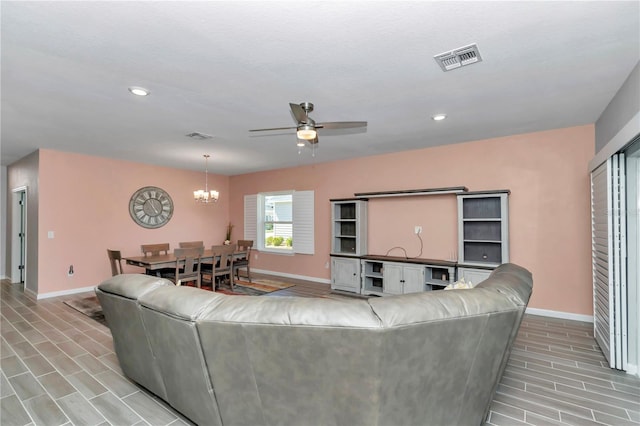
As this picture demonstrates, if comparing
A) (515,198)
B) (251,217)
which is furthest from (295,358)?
(251,217)

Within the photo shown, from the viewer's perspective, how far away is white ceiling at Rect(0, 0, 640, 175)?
182 cm

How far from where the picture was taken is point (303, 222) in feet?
22.7

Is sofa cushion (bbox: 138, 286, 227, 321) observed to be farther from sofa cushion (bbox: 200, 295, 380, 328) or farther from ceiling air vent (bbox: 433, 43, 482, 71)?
ceiling air vent (bbox: 433, 43, 482, 71)

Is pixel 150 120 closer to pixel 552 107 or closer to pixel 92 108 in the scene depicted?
pixel 92 108

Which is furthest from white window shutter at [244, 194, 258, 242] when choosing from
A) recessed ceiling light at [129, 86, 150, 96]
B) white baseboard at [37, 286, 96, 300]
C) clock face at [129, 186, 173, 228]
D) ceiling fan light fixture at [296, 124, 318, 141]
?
ceiling fan light fixture at [296, 124, 318, 141]

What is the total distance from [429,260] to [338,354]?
3805mm

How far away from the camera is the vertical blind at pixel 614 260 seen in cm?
277

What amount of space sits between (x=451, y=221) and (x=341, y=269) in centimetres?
212

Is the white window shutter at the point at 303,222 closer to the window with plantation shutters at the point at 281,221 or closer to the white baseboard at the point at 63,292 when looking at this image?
the window with plantation shutters at the point at 281,221

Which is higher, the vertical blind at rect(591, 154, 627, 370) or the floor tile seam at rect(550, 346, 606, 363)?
the vertical blind at rect(591, 154, 627, 370)

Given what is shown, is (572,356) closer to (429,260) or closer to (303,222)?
(429,260)

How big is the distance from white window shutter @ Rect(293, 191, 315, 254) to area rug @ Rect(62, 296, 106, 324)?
374 cm

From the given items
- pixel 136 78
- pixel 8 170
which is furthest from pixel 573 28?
pixel 8 170

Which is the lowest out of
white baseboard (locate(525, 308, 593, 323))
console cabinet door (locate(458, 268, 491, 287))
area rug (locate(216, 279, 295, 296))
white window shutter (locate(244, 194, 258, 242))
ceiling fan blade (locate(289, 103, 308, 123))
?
area rug (locate(216, 279, 295, 296))
